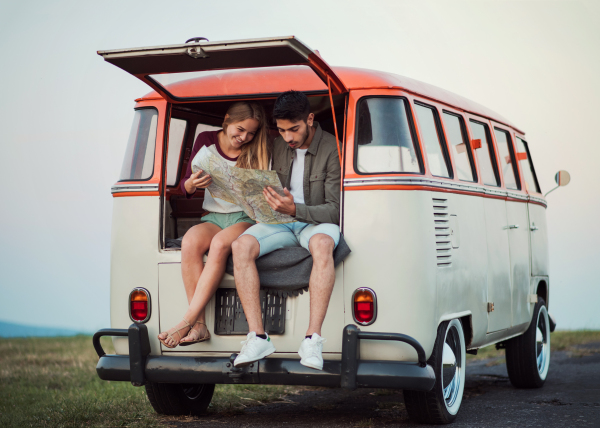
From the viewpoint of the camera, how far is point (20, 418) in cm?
646

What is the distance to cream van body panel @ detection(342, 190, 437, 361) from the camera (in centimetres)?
536

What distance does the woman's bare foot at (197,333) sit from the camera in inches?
222

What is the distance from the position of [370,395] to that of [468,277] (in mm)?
2395

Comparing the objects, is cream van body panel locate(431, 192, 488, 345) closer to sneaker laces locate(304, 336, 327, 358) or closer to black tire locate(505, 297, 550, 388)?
sneaker laces locate(304, 336, 327, 358)

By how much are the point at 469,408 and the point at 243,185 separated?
3.09 meters

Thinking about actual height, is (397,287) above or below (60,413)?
above

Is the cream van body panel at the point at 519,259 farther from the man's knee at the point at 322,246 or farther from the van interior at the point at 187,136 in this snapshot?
the man's knee at the point at 322,246

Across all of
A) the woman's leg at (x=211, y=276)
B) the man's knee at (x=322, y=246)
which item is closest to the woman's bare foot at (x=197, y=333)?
the woman's leg at (x=211, y=276)

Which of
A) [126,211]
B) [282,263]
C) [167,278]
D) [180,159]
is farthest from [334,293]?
[180,159]

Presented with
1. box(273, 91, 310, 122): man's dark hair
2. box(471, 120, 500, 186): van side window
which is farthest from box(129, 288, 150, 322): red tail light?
box(471, 120, 500, 186): van side window

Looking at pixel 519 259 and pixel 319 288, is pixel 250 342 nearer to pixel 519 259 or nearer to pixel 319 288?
pixel 319 288

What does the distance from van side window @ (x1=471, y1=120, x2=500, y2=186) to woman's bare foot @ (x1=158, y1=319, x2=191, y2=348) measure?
2899mm

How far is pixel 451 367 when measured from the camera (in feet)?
20.1

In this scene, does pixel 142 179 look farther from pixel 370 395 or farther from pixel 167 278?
pixel 370 395
